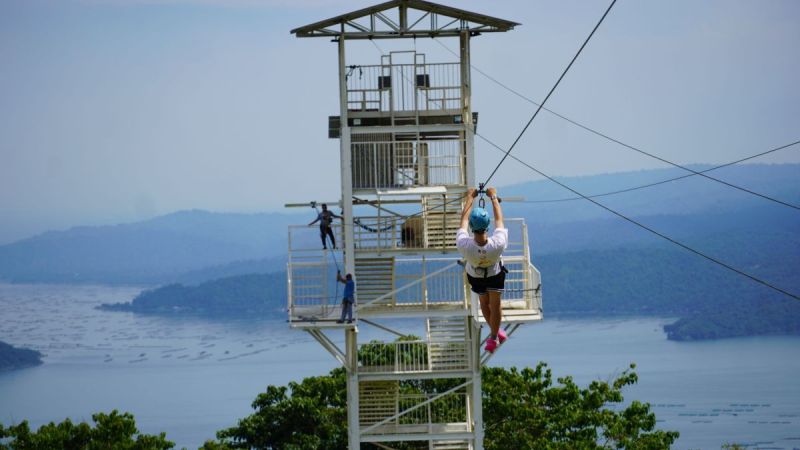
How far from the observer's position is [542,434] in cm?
3484

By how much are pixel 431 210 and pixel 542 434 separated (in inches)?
458

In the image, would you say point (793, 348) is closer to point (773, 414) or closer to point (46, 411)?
point (773, 414)

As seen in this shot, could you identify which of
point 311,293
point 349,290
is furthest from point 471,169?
point 311,293

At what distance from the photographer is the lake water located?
111000 mm

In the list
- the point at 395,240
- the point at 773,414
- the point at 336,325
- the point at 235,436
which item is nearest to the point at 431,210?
the point at 395,240

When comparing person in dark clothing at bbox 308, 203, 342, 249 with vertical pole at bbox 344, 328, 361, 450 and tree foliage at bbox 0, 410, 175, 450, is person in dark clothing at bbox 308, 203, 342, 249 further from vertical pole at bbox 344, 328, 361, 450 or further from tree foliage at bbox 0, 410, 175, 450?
tree foliage at bbox 0, 410, 175, 450

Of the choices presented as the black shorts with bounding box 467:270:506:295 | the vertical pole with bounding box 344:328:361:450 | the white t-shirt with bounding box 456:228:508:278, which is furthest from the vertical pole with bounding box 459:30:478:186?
the white t-shirt with bounding box 456:228:508:278

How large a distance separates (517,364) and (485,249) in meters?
132

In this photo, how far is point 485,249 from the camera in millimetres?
13117

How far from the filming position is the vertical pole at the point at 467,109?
80.4 feet

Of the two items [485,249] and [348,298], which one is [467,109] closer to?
[348,298]

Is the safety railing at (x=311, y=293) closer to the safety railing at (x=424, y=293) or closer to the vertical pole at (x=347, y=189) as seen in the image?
the vertical pole at (x=347, y=189)

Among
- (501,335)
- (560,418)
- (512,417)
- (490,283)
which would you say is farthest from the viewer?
(512,417)

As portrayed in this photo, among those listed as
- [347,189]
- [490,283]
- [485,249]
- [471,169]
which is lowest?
[490,283]
